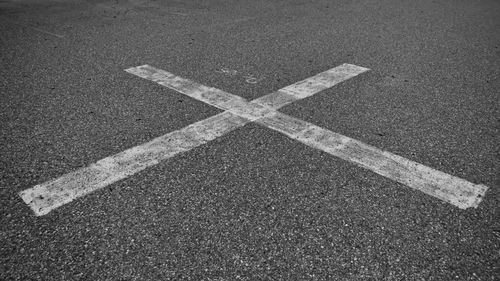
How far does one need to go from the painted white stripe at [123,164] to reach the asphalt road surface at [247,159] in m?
0.06

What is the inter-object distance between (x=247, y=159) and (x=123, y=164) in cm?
90

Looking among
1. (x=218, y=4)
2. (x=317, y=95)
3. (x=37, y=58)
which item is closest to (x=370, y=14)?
(x=218, y=4)

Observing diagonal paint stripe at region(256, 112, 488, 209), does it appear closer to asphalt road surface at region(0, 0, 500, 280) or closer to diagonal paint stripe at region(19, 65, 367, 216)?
asphalt road surface at region(0, 0, 500, 280)

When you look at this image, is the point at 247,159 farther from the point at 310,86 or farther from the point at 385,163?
the point at 310,86

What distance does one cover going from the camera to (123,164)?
281cm

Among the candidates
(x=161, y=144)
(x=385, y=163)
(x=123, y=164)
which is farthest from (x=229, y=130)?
(x=385, y=163)

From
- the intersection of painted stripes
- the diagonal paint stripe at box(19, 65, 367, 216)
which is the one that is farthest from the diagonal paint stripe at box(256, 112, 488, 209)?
the diagonal paint stripe at box(19, 65, 367, 216)

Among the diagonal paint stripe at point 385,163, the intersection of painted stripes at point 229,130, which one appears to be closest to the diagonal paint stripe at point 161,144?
the intersection of painted stripes at point 229,130

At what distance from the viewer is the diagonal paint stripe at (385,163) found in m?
2.58

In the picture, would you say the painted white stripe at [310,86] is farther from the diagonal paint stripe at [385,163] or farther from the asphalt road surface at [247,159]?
the diagonal paint stripe at [385,163]

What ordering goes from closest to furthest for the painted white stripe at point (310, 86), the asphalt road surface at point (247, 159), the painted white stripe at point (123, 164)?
the asphalt road surface at point (247, 159) → the painted white stripe at point (123, 164) → the painted white stripe at point (310, 86)

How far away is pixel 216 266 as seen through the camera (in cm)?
203

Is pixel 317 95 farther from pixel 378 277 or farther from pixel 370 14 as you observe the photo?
pixel 370 14

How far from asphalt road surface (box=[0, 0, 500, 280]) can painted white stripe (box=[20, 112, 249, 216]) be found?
0.21 feet
